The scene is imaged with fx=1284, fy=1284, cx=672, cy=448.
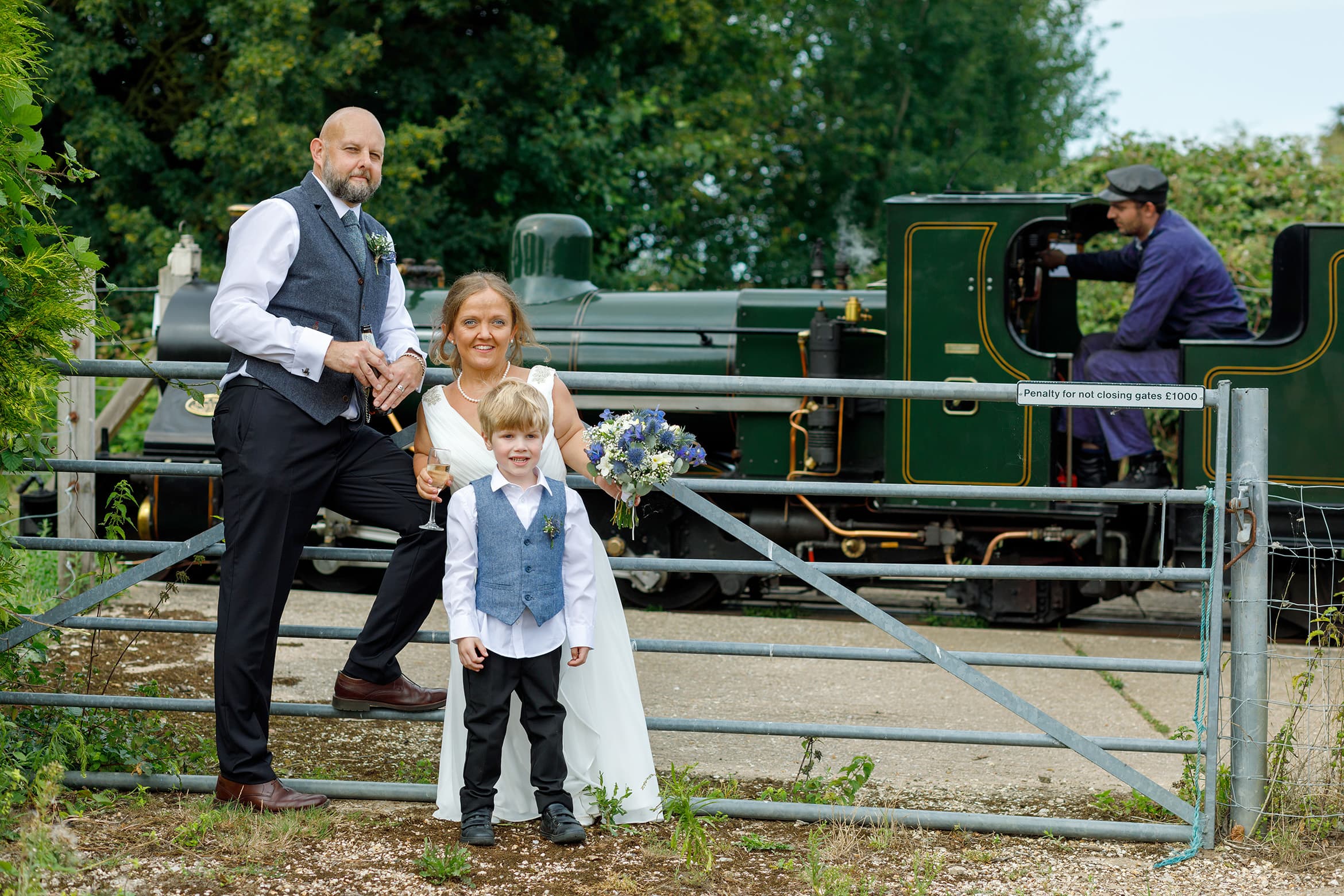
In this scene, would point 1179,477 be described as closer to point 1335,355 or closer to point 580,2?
point 1335,355

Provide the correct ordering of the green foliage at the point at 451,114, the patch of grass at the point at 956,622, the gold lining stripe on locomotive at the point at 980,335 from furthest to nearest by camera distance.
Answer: the green foliage at the point at 451,114 → the patch of grass at the point at 956,622 → the gold lining stripe on locomotive at the point at 980,335

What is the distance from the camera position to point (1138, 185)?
726 centimetres

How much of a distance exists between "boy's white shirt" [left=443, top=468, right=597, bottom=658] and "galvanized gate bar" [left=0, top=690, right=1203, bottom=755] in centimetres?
46

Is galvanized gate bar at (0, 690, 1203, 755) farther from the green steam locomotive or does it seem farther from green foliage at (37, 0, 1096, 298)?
green foliage at (37, 0, 1096, 298)

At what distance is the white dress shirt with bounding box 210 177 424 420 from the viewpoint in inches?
143

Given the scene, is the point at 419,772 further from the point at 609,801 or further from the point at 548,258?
the point at 548,258

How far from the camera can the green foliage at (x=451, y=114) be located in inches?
567

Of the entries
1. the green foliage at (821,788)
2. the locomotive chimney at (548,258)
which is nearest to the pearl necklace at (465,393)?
the green foliage at (821,788)

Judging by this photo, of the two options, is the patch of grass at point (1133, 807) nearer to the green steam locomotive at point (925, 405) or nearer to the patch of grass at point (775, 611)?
the green steam locomotive at point (925, 405)

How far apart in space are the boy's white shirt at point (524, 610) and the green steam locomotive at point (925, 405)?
3797 millimetres

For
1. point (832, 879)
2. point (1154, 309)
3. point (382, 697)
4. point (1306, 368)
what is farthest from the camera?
point (1154, 309)

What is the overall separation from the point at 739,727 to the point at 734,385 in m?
1.05

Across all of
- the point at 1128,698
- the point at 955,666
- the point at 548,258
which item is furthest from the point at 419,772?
the point at 548,258

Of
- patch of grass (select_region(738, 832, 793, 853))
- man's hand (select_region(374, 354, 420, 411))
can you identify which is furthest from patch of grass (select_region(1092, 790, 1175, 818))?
man's hand (select_region(374, 354, 420, 411))
